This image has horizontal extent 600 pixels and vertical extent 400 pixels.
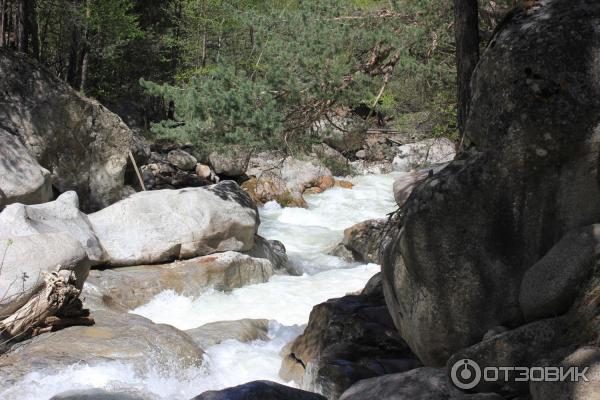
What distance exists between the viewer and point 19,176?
383 inches

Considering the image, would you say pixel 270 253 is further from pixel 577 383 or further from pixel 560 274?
pixel 577 383

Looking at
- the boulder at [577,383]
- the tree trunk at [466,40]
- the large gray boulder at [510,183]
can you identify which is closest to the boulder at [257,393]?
the large gray boulder at [510,183]

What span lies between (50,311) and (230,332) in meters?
2.19

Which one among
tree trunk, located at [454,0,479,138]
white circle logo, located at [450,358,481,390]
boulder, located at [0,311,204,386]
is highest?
tree trunk, located at [454,0,479,138]

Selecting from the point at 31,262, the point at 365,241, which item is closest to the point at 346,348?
the point at 31,262

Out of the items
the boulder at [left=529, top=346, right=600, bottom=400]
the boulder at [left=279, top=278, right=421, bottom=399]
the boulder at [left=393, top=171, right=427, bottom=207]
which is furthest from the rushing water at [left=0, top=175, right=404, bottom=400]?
the boulder at [left=529, top=346, right=600, bottom=400]

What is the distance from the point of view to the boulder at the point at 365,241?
1262 cm

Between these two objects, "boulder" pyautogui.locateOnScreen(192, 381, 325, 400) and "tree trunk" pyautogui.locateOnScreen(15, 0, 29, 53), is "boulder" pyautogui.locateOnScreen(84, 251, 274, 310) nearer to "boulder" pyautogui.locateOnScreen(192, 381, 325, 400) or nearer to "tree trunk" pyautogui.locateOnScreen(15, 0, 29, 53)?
"boulder" pyautogui.locateOnScreen(192, 381, 325, 400)

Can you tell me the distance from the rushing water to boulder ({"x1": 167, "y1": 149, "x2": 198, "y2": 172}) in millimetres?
4929

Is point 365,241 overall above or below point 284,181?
above

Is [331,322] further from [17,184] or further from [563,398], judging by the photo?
[17,184]

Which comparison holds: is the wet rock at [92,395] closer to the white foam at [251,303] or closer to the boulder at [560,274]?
the white foam at [251,303]

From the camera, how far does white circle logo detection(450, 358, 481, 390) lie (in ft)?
12.3

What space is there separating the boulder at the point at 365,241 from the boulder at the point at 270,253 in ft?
5.45
